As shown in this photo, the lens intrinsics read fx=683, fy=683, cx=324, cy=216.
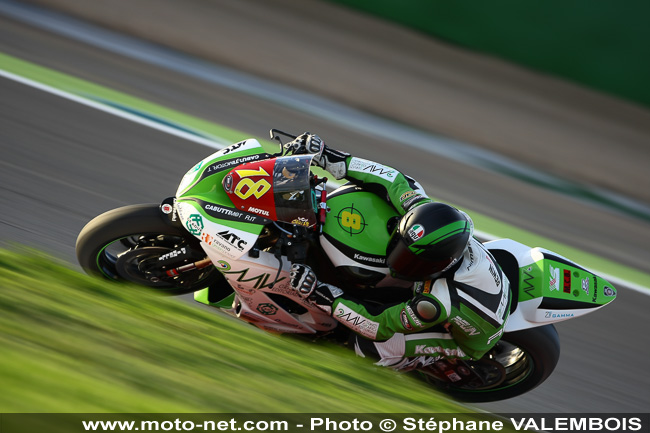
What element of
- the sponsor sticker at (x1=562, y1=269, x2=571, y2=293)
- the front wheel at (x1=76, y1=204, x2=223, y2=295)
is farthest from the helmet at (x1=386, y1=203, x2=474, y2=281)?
the front wheel at (x1=76, y1=204, x2=223, y2=295)

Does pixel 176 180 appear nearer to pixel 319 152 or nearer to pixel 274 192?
pixel 319 152

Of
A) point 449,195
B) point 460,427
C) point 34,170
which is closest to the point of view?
point 460,427

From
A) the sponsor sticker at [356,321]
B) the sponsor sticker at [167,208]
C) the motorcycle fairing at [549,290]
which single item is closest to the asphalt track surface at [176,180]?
the motorcycle fairing at [549,290]

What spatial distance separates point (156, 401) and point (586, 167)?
24.0 feet

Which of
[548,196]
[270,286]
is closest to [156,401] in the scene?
[270,286]

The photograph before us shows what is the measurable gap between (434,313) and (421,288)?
0.18 m

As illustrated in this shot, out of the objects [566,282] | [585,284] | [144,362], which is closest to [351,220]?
[566,282]

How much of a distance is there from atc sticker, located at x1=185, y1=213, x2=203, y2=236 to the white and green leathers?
904mm

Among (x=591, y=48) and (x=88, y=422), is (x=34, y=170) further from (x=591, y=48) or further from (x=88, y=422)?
(x=591, y=48)

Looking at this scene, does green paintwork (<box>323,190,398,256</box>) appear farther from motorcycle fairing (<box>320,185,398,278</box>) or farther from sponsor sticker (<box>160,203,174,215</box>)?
sponsor sticker (<box>160,203,174,215</box>)

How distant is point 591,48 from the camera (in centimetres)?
941

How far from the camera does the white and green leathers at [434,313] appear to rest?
3945mm

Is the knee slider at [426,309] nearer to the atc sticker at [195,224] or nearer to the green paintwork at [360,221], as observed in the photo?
the green paintwork at [360,221]

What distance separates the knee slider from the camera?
388cm
